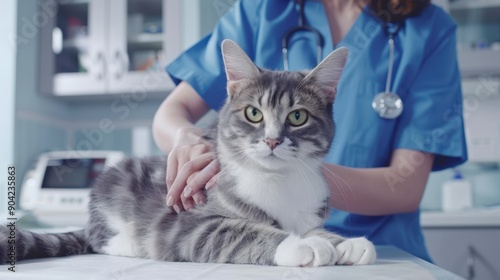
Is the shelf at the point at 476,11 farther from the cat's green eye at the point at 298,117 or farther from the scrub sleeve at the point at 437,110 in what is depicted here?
the cat's green eye at the point at 298,117

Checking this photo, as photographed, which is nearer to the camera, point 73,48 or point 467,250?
point 467,250

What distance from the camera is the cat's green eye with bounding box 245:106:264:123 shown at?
2.53 feet

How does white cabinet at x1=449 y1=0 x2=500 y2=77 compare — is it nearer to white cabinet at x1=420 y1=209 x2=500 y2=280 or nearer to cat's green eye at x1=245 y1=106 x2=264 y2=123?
white cabinet at x1=420 y1=209 x2=500 y2=280

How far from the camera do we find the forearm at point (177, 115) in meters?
1.05

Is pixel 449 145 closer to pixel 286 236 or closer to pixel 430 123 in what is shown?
pixel 430 123

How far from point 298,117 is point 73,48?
227cm

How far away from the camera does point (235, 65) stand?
2.61 feet

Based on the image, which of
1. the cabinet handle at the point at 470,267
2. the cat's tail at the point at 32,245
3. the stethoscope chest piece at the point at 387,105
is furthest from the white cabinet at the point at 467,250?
the cat's tail at the point at 32,245

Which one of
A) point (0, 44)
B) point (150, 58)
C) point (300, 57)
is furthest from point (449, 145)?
point (0, 44)

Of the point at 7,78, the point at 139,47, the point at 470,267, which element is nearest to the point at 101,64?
the point at 139,47

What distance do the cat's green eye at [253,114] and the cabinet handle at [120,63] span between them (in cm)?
186

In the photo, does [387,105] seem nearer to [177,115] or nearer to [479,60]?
[177,115]

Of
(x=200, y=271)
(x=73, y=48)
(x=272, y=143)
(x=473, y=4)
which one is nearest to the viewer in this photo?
(x=200, y=271)

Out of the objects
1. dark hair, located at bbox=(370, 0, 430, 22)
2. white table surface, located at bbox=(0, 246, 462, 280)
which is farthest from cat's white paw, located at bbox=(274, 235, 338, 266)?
dark hair, located at bbox=(370, 0, 430, 22)
